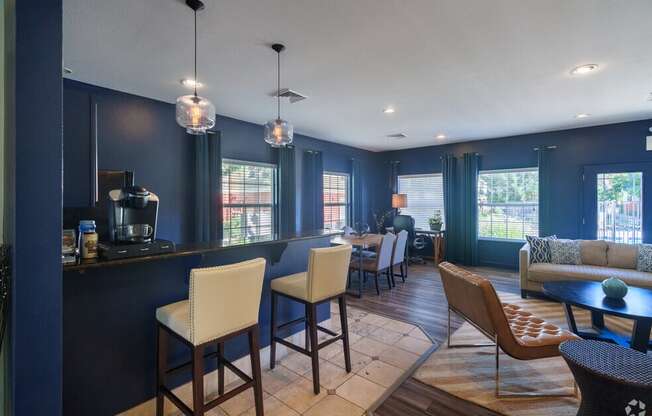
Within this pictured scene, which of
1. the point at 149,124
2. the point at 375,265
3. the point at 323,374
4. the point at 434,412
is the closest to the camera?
the point at 434,412

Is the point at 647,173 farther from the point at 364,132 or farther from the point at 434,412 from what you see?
the point at 434,412

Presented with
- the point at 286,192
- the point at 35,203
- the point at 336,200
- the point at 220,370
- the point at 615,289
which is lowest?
the point at 220,370

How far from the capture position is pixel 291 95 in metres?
3.64

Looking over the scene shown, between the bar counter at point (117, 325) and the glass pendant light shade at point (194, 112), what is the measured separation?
0.96 m

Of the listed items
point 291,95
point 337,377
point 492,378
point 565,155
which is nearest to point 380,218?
point 565,155

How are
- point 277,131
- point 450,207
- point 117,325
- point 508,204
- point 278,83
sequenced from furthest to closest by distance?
point 450,207 < point 508,204 < point 278,83 < point 277,131 < point 117,325

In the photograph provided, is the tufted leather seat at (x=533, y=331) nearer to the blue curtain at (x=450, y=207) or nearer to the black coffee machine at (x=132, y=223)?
the black coffee machine at (x=132, y=223)

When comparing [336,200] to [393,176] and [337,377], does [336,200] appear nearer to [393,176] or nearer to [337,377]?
[393,176]

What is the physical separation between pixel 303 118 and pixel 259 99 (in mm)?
1031

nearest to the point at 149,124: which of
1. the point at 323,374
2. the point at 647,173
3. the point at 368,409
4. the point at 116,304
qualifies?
the point at 116,304

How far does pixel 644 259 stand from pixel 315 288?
14.5 feet

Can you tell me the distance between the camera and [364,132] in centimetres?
572

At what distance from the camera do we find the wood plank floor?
216 centimetres

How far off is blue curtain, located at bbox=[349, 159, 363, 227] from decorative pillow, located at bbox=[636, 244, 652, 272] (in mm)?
4497
